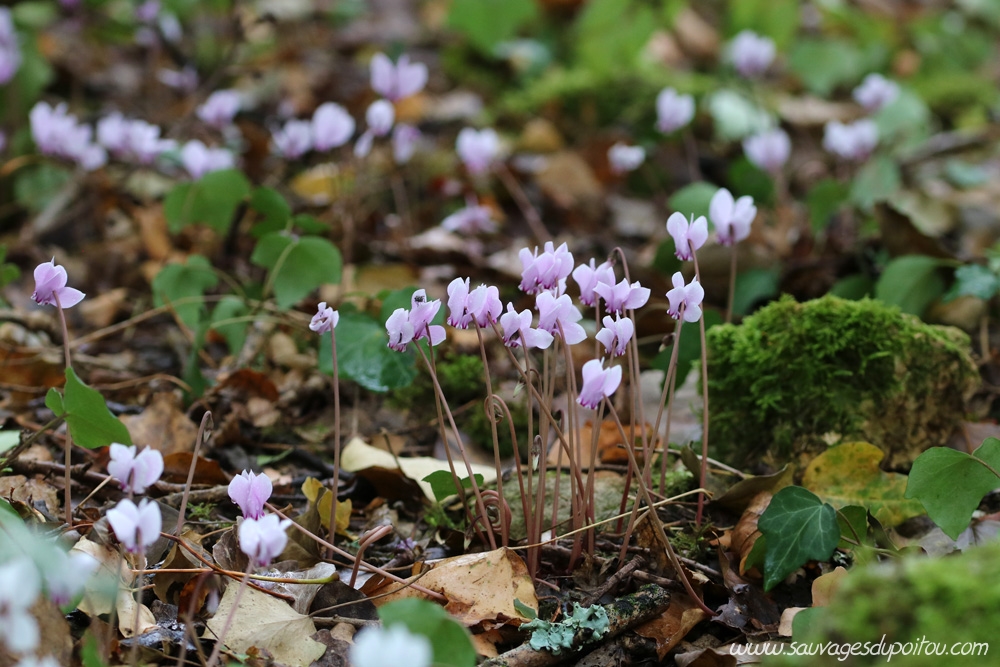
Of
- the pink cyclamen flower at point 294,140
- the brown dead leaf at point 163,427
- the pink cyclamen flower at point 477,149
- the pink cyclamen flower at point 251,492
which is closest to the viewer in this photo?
the pink cyclamen flower at point 251,492

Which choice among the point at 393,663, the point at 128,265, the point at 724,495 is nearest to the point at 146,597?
the point at 393,663

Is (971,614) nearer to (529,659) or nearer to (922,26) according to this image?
(529,659)

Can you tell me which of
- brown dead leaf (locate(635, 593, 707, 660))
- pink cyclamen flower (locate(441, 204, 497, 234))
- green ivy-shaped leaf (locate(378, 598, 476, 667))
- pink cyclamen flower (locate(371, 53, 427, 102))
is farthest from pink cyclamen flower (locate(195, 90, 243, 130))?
green ivy-shaped leaf (locate(378, 598, 476, 667))

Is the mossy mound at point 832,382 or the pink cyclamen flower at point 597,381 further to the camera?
the mossy mound at point 832,382

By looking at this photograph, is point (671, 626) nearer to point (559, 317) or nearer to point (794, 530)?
point (794, 530)

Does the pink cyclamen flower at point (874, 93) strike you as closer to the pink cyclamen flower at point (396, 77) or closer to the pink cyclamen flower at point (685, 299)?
the pink cyclamen flower at point (396, 77)

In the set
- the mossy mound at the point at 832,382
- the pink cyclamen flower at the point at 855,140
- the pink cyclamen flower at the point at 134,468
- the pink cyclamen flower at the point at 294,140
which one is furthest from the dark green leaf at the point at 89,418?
the pink cyclamen flower at the point at 855,140

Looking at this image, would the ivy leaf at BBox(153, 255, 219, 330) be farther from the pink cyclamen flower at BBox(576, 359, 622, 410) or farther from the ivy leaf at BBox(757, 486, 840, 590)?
the ivy leaf at BBox(757, 486, 840, 590)
